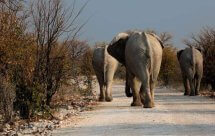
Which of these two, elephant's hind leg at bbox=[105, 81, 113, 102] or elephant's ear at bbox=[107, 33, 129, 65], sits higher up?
elephant's ear at bbox=[107, 33, 129, 65]

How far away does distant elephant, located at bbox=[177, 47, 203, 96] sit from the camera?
30781 mm

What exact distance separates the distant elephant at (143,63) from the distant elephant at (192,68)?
9288mm

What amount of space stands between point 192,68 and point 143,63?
37.2 ft

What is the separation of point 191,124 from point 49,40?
6.94m

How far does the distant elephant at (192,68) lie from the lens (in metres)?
30.8

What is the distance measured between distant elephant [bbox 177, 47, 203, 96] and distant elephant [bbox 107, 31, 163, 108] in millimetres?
9288

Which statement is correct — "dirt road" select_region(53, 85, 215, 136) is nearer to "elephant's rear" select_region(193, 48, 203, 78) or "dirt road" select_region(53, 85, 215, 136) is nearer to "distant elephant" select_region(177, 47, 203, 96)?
"distant elephant" select_region(177, 47, 203, 96)

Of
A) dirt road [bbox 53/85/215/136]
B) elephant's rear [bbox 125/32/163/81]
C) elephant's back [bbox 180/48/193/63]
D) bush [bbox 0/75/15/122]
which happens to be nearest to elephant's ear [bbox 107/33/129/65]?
elephant's rear [bbox 125/32/163/81]

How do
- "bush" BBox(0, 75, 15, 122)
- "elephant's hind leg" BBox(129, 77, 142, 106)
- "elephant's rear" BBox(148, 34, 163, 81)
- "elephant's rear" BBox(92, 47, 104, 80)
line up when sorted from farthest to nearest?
"elephant's rear" BBox(92, 47, 104, 80) < "elephant's hind leg" BBox(129, 77, 142, 106) < "elephant's rear" BBox(148, 34, 163, 81) < "bush" BBox(0, 75, 15, 122)

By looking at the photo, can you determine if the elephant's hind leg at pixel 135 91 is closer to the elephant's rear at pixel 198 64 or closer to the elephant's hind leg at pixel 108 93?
the elephant's hind leg at pixel 108 93

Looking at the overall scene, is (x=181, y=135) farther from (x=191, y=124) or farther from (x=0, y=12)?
(x=0, y=12)

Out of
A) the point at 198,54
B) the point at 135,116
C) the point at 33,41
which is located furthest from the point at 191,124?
the point at 198,54

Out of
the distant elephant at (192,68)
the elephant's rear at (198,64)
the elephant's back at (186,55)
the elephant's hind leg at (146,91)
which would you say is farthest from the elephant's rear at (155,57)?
the elephant's back at (186,55)

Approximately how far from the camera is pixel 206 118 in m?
16.1
